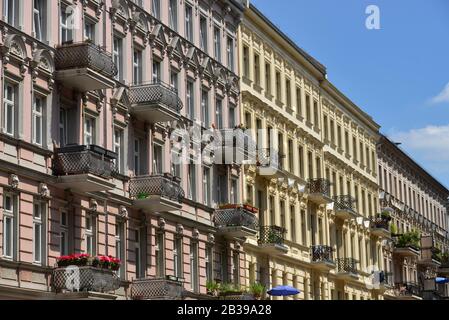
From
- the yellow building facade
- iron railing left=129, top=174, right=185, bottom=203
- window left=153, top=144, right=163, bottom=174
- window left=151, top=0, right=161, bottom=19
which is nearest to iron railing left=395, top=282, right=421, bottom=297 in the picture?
the yellow building facade

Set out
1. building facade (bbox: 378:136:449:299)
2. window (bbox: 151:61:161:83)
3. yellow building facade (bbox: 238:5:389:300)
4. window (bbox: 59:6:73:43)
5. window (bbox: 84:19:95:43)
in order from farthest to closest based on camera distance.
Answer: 1. building facade (bbox: 378:136:449:299)
2. yellow building facade (bbox: 238:5:389:300)
3. window (bbox: 151:61:161:83)
4. window (bbox: 84:19:95:43)
5. window (bbox: 59:6:73:43)

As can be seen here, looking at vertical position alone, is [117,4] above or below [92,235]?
above

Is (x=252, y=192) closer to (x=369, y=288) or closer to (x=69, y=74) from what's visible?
(x=69, y=74)

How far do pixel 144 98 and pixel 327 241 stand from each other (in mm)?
25064

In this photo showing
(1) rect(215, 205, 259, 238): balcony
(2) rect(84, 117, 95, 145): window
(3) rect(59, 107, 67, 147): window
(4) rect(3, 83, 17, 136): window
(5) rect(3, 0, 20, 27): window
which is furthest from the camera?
(1) rect(215, 205, 259, 238): balcony

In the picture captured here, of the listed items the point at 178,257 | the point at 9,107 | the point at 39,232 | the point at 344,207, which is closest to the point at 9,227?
the point at 39,232

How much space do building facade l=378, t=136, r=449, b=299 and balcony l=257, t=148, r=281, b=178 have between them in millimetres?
25483

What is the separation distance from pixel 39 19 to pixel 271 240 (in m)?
19.8

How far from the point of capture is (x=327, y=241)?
54.9 m

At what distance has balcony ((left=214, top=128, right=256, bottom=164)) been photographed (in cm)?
3988

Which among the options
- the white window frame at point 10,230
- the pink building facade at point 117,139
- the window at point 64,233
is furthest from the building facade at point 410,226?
the white window frame at point 10,230

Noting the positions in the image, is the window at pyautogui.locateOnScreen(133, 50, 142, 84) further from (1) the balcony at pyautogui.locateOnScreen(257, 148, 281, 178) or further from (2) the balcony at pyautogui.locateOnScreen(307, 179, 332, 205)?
(2) the balcony at pyautogui.locateOnScreen(307, 179, 332, 205)

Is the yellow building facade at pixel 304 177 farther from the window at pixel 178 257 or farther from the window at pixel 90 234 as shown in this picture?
the window at pixel 90 234

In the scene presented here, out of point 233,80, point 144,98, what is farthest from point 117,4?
point 233,80
